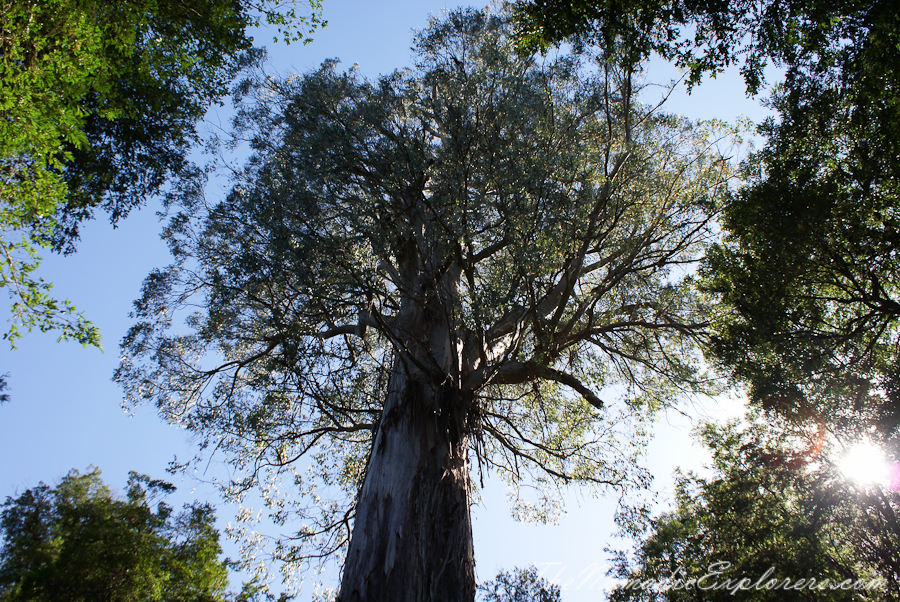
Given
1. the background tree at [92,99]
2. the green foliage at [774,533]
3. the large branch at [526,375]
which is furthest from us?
the green foliage at [774,533]

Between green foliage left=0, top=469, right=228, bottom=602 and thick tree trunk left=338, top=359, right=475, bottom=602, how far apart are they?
6.79m

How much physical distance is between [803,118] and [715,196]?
1.54 meters

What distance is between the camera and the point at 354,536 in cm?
519

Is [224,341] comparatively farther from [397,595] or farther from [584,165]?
[584,165]

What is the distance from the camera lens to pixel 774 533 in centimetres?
820

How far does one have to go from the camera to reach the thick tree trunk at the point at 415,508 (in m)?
4.68

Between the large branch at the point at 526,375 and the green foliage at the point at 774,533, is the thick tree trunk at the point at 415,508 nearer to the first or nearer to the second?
the large branch at the point at 526,375

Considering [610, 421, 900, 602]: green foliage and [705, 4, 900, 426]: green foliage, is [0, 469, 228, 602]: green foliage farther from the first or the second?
[705, 4, 900, 426]: green foliage

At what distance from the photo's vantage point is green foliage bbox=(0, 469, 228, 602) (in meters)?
8.73

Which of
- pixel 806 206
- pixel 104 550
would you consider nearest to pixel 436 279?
pixel 806 206

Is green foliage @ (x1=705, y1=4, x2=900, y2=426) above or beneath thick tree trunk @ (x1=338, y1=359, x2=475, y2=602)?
above

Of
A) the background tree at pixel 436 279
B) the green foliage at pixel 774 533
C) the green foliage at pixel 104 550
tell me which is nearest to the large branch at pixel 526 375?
the background tree at pixel 436 279

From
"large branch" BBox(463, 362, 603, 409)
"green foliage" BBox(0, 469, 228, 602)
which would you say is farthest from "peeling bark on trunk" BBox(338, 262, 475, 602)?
"green foliage" BBox(0, 469, 228, 602)

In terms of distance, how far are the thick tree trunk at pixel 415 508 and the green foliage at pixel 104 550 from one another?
6.79m
